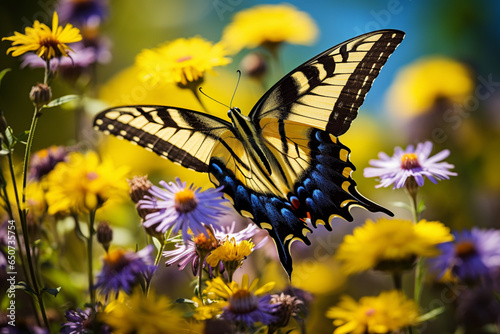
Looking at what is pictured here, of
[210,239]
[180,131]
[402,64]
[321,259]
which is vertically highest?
[402,64]

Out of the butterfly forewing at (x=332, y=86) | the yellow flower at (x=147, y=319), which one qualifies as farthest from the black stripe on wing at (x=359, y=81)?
the yellow flower at (x=147, y=319)

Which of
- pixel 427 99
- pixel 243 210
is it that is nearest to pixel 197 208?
pixel 243 210

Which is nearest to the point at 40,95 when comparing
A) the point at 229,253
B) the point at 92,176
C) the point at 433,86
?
the point at 92,176

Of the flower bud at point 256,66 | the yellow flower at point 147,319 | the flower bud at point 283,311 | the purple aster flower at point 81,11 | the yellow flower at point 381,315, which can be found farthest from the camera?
the purple aster flower at point 81,11

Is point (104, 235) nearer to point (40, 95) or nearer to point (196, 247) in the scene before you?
point (196, 247)

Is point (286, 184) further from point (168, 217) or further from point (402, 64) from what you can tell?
point (402, 64)

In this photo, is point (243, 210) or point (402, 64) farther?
point (402, 64)

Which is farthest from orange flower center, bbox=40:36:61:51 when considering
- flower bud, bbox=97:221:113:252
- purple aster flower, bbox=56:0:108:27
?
purple aster flower, bbox=56:0:108:27

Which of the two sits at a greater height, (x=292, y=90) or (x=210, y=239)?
(x=292, y=90)

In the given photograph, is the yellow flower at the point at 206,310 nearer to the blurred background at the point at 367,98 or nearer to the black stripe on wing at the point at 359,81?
the black stripe on wing at the point at 359,81
